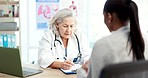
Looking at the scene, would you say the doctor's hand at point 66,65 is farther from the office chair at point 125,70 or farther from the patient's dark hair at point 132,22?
the office chair at point 125,70

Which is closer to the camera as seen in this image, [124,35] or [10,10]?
[124,35]

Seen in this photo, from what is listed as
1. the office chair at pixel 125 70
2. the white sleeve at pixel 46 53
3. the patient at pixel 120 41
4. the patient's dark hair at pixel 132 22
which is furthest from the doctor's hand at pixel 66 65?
the office chair at pixel 125 70

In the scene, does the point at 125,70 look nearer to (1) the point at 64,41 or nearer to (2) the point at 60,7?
(1) the point at 64,41

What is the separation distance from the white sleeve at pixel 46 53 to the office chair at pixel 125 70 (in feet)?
5.55

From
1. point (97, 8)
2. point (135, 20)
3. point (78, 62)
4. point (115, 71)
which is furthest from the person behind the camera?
point (97, 8)

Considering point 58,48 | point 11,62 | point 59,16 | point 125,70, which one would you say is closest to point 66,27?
point 59,16

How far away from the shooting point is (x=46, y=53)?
257cm

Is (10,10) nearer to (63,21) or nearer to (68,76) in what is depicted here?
(63,21)

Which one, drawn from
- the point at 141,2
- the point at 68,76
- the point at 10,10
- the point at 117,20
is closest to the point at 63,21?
the point at 68,76

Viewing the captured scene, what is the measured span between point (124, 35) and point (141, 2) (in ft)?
12.7

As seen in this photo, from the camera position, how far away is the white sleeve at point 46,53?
242 centimetres

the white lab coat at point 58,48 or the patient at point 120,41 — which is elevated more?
the patient at point 120,41

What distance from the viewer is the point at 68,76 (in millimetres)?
2020

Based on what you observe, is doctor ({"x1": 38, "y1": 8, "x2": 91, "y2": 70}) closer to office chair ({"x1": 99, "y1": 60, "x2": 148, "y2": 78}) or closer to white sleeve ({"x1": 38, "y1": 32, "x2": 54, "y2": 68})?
white sleeve ({"x1": 38, "y1": 32, "x2": 54, "y2": 68})
